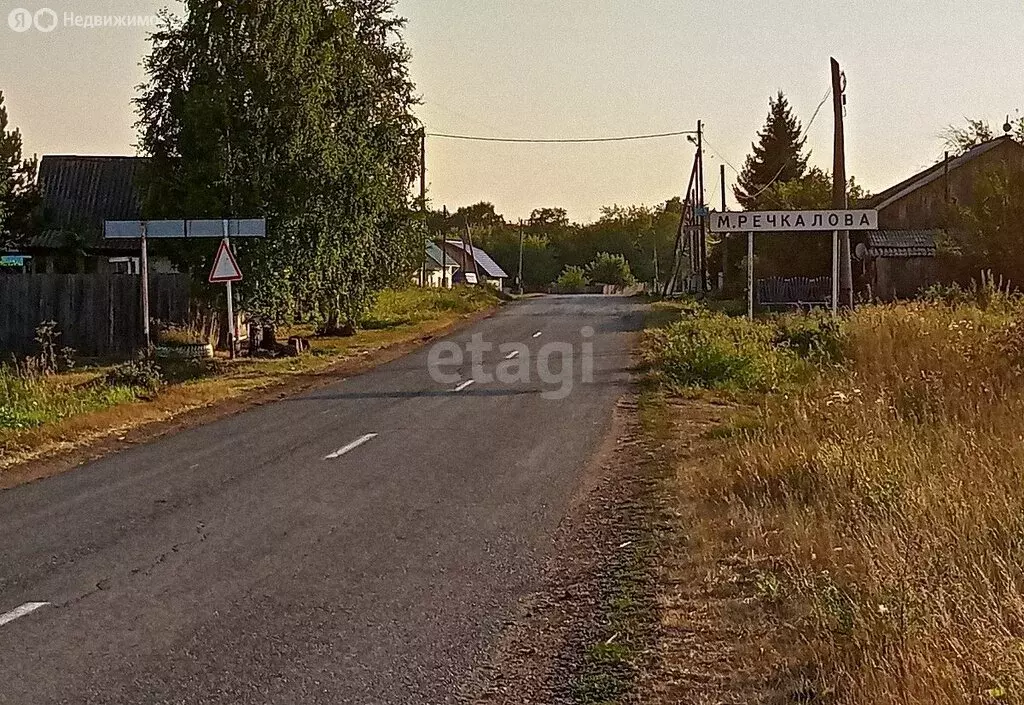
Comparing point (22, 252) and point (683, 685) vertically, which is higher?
point (22, 252)

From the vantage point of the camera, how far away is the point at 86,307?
92.4 feet

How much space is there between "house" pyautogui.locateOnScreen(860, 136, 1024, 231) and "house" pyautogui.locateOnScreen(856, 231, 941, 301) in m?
1.42

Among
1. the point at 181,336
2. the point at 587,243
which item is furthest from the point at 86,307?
the point at 587,243

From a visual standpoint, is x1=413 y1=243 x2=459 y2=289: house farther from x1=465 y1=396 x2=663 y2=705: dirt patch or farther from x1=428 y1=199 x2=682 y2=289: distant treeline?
x1=465 y1=396 x2=663 y2=705: dirt patch

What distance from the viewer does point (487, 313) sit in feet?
191

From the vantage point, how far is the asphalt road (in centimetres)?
629

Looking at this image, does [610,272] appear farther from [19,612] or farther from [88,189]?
[19,612]

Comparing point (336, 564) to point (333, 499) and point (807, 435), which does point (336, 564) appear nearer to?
point (333, 499)

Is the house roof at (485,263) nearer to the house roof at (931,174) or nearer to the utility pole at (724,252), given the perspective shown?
the utility pole at (724,252)

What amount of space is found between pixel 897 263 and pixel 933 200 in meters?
4.75

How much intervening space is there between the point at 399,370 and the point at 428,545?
56.6ft

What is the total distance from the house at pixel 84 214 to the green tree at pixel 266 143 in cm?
744

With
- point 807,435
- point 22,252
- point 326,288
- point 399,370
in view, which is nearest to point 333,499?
point 807,435

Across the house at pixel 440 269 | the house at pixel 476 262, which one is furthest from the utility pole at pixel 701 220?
the house at pixel 476 262
